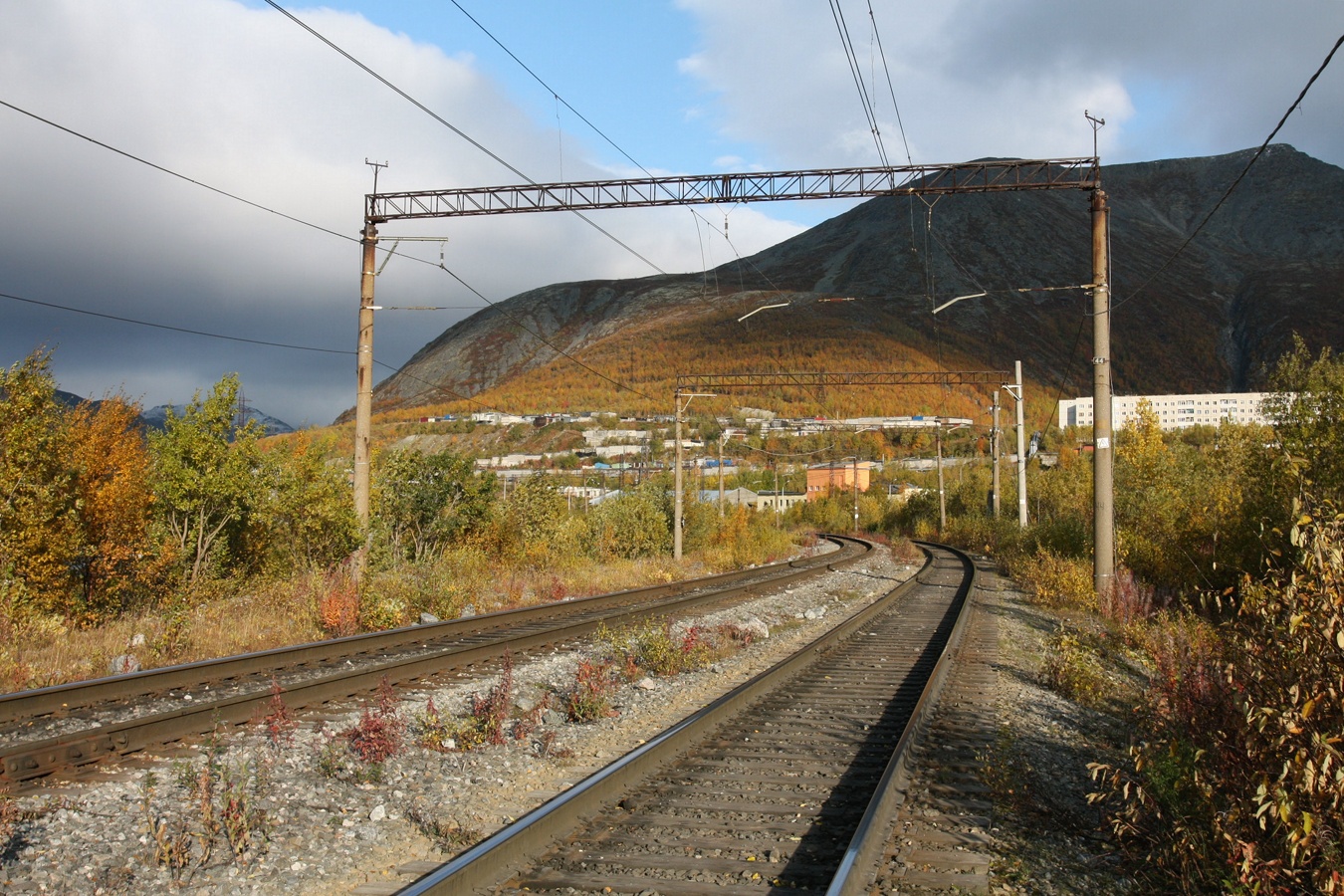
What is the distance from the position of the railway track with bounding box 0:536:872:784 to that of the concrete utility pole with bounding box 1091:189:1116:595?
9353mm

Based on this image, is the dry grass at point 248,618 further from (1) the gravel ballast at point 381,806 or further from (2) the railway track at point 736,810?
(2) the railway track at point 736,810

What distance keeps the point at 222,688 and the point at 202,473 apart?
10103 mm

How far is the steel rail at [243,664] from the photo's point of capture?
28.4ft

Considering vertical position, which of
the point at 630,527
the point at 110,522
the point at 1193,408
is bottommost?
the point at 630,527

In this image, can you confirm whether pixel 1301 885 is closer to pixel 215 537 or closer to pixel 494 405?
pixel 215 537

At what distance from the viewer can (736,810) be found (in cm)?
616

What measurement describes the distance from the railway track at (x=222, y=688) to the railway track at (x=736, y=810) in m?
3.66

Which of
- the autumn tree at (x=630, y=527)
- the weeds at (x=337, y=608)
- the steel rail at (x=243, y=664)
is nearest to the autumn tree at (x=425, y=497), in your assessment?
the autumn tree at (x=630, y=527)

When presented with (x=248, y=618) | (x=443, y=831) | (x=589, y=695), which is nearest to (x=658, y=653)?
(x=589, y=695)

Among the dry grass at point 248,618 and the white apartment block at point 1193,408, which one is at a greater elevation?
the white apartment block at point 1193,408

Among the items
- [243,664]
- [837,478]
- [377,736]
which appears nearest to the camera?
[377,736]

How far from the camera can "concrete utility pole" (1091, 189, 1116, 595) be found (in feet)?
57.8

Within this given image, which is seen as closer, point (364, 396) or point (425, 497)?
point (364, 396)

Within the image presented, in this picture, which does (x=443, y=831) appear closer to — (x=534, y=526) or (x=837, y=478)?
(x=534, y=526)
